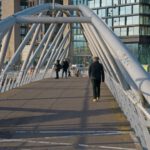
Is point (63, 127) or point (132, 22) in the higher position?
point (132, 22)

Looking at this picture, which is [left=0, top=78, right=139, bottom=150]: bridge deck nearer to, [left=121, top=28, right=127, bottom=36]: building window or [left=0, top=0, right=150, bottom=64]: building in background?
[left=0, top=0, right=150, bottom=64]: building in background

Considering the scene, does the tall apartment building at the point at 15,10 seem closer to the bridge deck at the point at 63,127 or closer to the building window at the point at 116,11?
the building window at the point at 116,11

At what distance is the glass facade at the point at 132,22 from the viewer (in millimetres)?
102750

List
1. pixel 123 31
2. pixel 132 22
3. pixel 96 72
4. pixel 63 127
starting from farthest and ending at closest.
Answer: pixel 123 31
pixel 132 22
pixel 96 72
pixel 63 127

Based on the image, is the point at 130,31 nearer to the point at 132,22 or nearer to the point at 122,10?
the point at 132,22

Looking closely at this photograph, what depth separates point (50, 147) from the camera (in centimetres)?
952

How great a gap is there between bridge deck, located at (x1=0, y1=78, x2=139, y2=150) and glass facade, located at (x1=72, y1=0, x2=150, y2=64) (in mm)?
85330

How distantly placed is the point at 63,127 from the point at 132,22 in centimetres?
9415

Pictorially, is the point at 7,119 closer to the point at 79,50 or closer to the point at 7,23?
the point at 7,23

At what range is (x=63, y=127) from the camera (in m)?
12.1

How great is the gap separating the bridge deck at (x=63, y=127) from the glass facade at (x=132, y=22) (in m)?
85.3

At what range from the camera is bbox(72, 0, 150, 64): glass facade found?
4045 inches

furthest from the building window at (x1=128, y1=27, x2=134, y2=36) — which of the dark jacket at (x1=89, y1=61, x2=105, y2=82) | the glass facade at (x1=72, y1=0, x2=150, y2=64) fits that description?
the dark jacket at (x1=89, y1=61, x2=105, y2=82)

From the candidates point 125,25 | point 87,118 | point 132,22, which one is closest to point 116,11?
point 125,25
